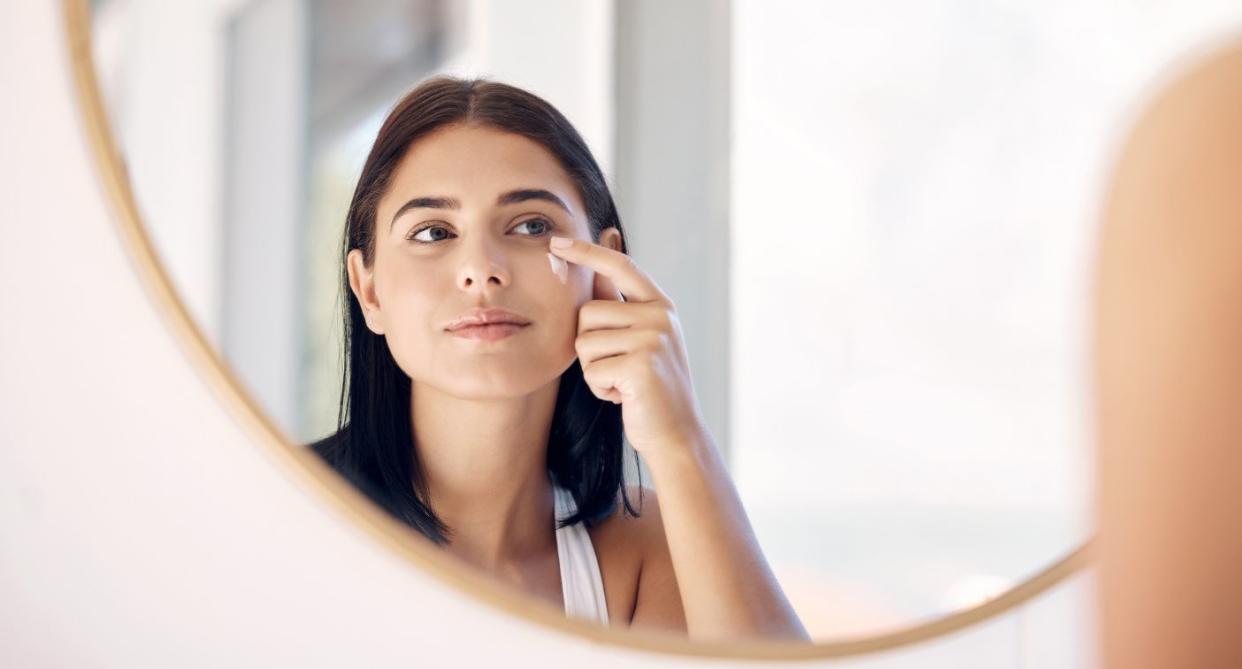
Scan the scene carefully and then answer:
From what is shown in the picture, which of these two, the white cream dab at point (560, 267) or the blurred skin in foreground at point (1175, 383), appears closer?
the blurred skin in foreground at point (1175, 383)

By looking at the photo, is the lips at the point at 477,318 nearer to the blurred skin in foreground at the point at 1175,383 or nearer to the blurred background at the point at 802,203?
the blurred background at the point at 802,203

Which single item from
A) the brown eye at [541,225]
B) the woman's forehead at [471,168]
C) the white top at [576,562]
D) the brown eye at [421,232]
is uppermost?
the woman's forehead at [471,168]

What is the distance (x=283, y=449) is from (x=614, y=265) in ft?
0.64

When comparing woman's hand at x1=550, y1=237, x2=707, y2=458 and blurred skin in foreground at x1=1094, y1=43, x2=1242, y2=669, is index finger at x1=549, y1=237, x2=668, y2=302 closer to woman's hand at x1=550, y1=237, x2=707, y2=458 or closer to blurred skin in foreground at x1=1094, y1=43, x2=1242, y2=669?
woman's hand at x1=550, y1=237, x2=707, y2=458

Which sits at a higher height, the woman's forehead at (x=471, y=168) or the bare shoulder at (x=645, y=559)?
the woman's forehead at (x=471, y=168)

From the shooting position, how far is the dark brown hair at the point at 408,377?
1.86 feet

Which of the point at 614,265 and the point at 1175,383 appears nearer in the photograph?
the point at 1175,383

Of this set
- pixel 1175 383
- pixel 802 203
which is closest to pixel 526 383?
pixel 802 203

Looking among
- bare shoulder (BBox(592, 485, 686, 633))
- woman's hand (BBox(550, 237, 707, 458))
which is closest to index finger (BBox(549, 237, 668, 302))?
woman's hand (BBox(550, 237, 707, 458))

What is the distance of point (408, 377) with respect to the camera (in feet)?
1.90

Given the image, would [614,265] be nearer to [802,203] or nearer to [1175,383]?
[802,203]

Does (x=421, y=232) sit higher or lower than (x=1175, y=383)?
higher

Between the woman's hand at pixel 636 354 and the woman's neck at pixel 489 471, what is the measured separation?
0.03m

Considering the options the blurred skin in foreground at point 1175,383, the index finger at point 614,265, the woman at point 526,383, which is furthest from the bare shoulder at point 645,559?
the blurred skin in foreground at point 1175,383
